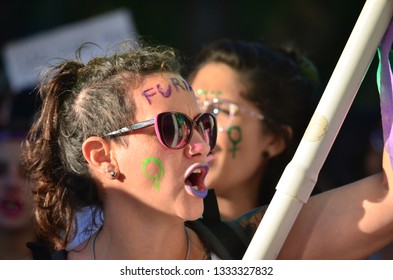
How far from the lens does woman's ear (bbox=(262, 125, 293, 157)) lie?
3291mm

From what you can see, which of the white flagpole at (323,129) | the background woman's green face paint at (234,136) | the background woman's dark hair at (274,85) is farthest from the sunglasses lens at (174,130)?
the background woman's dark hair at (274,85)

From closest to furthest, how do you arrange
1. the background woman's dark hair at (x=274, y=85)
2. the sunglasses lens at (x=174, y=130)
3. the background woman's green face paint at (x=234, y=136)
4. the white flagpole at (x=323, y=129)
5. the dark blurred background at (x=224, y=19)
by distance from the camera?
1. the white flagpole at (x=323, y=129)
2. the sunglasses lens at (x=174, y=130)
3. the background woman's green face paint at (x=234, y=136)
4. the background woman's dark hair at (x=274, y=85)
5. the dark blurred background at (x=224, y=19)

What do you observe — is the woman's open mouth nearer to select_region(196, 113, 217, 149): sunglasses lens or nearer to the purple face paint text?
select_region(196, 113, 217, 149): sunglasses lens

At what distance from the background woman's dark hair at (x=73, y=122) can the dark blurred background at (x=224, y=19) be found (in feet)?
11.6

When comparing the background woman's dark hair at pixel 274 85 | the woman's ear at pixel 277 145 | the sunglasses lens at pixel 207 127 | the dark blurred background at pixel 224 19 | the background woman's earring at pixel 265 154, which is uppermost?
the sunglasses lens at pixel 207 127

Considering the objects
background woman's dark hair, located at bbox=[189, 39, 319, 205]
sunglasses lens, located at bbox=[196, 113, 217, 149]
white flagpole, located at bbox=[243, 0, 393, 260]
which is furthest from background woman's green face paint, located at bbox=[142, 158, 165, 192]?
background woman's dark hair, located at bbox=[189, 39, 319, 205]

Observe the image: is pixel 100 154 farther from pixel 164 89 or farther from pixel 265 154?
pixel 265 154

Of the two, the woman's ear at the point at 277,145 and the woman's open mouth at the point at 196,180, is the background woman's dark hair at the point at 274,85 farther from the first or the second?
the woman's open mouth at the point at 196,180

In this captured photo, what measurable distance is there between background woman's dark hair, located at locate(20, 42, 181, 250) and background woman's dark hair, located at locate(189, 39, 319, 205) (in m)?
0.85

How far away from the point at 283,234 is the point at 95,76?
0.75 m

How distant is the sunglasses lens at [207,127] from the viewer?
7.77 feet
